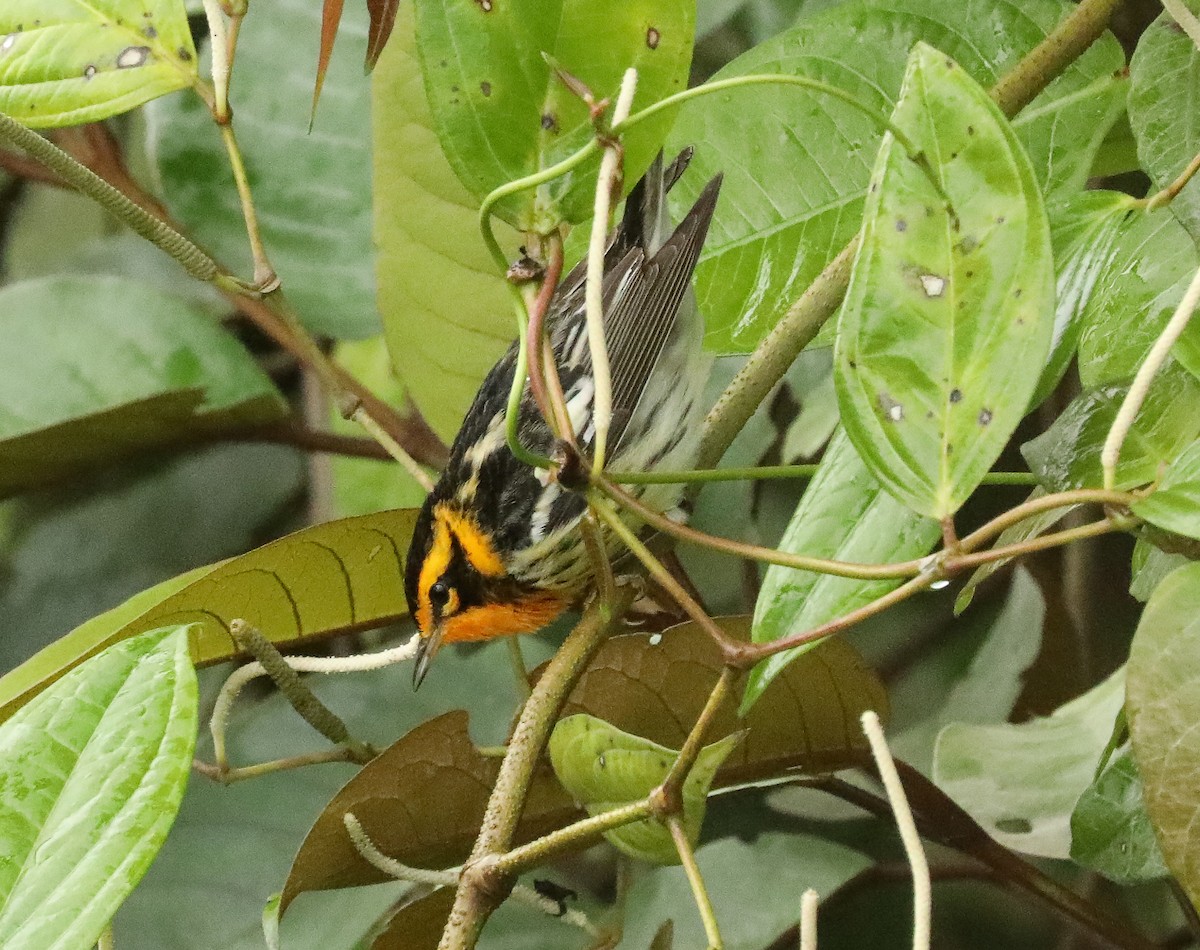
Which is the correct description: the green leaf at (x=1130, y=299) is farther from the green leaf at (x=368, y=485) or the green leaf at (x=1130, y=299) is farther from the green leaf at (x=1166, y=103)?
the green leaf at (x=368, y=485)

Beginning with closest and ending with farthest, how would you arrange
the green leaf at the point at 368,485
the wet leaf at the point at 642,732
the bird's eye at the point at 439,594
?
the wet leaf at the point at 642,732 < the bird's eye at the point at 439,594 < the green leaf at the point at 368,485

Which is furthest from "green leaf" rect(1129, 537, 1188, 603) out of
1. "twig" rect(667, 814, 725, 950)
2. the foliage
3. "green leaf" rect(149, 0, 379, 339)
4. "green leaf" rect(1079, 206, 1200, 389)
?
"green leaf" rect(149, 0, 379, 339)

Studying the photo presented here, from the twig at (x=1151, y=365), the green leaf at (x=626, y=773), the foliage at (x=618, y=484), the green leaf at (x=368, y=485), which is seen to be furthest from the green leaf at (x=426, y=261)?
the twig at (x=1151, y=365)

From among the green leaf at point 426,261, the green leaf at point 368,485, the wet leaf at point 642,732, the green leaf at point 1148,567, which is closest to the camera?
the green leaf at point 1148,567

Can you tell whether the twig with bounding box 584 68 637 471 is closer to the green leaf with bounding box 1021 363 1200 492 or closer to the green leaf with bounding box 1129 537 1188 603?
the green leaf with bounding box 1021 363 1200 492

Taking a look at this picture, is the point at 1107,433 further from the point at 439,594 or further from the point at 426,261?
the point at 439,594

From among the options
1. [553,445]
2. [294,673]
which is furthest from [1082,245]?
[553,445]
